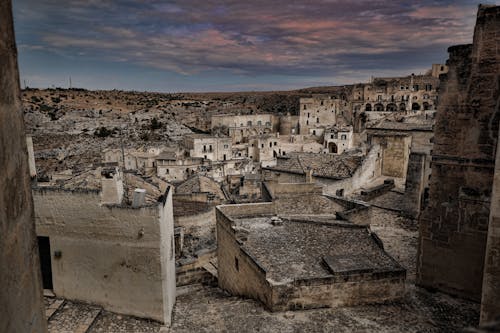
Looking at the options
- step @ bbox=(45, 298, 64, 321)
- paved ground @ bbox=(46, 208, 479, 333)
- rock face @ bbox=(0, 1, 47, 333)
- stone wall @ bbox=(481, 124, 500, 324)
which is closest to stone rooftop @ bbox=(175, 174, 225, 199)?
paved ground @ bbox=(46, 208, 479, 333)

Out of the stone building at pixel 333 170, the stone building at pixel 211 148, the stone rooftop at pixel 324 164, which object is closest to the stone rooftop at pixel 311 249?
the stone building at pixel 333 170

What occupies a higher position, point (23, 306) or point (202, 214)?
point (23, 306)

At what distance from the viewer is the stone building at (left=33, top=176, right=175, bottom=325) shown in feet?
26.6

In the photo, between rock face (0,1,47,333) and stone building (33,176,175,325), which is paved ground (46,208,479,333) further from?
rock face (0,1,47,333)

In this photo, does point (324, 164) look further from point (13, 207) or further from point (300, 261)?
point (13, 207)

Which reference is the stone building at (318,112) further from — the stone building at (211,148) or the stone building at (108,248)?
the stone building at (108,248)

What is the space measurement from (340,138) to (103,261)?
144 ft

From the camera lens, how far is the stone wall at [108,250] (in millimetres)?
8102

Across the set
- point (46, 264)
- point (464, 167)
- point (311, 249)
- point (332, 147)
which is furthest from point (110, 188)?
point (332, 147)

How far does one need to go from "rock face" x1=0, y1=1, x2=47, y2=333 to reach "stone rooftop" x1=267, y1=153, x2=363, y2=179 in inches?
863

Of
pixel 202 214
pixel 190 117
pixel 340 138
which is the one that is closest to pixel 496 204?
pixel 202 214

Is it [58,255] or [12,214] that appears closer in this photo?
[12,214]

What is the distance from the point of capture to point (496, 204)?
6.52 meters

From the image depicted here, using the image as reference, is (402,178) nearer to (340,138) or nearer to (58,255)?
(58,255)
